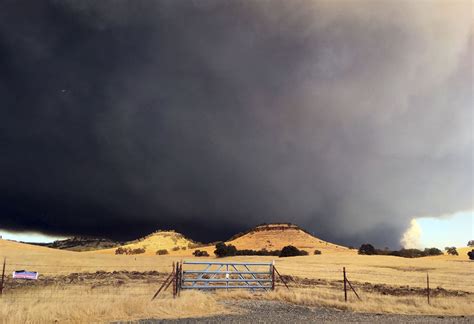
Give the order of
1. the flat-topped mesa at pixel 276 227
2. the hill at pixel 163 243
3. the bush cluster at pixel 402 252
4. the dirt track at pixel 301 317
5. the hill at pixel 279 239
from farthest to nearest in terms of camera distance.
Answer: the flat-topped mesa at pixel 276 227
the hill at pixel 279 239
the hill at pixel 163 243
the bush cluster at pixel 402 252
the dirt track at pixel 301 317

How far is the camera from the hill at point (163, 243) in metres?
110

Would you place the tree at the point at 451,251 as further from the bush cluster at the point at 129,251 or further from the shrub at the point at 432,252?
the bush cluster at the point at 129,251

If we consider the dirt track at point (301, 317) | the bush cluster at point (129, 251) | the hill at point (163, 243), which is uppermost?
the hill at point (163, 243)

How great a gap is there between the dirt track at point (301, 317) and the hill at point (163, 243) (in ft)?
294

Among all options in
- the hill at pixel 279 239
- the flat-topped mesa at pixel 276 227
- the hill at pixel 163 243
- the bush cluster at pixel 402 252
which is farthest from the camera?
the flat-topped mesa at pixel 276 227

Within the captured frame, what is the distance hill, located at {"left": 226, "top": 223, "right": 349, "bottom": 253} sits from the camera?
126312 mm

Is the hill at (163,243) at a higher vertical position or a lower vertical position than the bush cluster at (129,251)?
higher

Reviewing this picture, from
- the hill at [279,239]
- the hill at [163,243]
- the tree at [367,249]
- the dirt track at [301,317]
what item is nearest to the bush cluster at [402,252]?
the tree at [367,249]

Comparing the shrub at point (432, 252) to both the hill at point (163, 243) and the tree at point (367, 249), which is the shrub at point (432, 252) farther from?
the hill at point (163, 243)

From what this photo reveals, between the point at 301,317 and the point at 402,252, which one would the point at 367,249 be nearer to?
the point at 402,252

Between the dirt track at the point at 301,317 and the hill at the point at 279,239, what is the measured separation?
102757 mm

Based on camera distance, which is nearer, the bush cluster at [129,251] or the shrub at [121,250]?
the shrub at [121,250]

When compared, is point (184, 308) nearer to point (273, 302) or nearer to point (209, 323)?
point (209, 323)

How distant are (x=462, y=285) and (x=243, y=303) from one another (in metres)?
22.2
